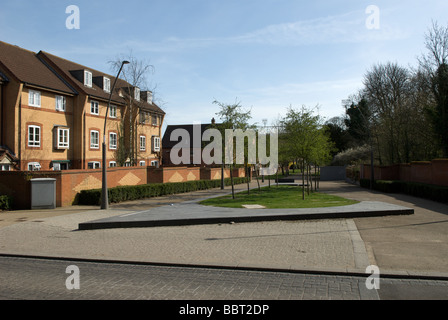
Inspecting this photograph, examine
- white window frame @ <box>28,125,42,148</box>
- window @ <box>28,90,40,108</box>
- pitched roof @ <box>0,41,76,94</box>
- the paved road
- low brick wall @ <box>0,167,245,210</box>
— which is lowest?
the paved road

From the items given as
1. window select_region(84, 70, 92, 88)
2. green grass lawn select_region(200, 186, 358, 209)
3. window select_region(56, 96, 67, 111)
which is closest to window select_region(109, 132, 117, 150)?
window select_region(84, 70, 92, 88)

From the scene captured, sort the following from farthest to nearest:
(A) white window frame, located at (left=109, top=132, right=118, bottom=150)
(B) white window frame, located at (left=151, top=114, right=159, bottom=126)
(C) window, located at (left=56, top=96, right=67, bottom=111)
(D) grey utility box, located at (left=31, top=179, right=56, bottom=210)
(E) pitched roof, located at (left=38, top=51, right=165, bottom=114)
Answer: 1. (B) white window frame, located at (left=151, top=114, right=159, bottom=126)
2. (A) white window frame, located at (left=109, top=132, right=118, bottom=150)
3. (E) pitched roof, located at (left=38, top=51, right=165, bottom=114)
4. (C) window, located at (left=56, top=96, right=67, bottom=111)
5. (D) grey utility box, located at (left=31, top=179, right=56, bottom=210)

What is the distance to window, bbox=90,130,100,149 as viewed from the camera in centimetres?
3388

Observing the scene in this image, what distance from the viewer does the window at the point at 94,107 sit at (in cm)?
3409

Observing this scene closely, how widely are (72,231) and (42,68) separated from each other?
84.4 feet

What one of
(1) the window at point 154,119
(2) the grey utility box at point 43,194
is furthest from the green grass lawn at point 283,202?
(1) the window at point 154,119

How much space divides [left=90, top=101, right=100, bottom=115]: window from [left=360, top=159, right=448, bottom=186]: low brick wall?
27.9 meters

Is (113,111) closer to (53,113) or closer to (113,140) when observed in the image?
(113,140)

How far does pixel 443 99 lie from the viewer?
2375cm

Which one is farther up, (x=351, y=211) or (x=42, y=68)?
(x=42, y=68)

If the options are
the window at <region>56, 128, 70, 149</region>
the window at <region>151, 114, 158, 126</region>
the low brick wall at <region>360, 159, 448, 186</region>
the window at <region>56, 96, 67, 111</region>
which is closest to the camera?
the low brick wall at <region>360, 159, 448, 186</region>

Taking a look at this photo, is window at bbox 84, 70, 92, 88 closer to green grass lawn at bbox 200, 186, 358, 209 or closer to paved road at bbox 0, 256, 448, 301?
green grass lawn at bbox 200, 186, 358, 209
